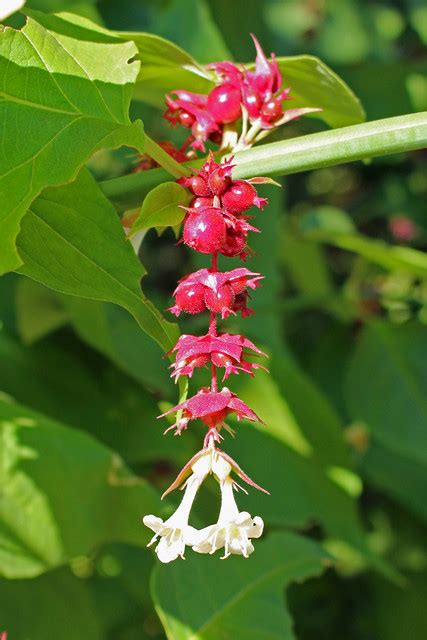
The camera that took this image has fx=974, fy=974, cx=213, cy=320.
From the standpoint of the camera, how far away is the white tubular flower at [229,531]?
546 mm

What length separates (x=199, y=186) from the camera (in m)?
0.60

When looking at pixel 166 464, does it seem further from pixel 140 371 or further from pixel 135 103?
pixel 135 103

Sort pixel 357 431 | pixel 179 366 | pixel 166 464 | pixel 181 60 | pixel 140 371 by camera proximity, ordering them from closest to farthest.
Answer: pixel 179 366
pixel 181 60
pixel 140 371
pixel 166 464
pixel 357 431

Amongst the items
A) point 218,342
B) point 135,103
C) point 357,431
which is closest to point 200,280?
point 218,342

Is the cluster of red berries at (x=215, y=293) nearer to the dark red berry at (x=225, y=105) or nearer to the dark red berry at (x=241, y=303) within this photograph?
the dark red berry at (x=241, y=303)

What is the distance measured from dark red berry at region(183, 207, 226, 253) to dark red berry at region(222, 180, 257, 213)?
0.01 metres

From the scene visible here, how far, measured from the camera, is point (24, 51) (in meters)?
0.60

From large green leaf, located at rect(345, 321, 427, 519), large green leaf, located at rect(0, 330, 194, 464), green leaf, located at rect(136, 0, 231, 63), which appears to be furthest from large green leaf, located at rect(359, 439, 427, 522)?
green leaf, located at rect(136, 0, 231, 63)

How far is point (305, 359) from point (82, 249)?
3.27ft

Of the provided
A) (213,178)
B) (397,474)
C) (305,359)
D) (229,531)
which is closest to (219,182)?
(213,178)

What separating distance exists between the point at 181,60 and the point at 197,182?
0.20m

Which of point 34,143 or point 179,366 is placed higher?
point 34,143

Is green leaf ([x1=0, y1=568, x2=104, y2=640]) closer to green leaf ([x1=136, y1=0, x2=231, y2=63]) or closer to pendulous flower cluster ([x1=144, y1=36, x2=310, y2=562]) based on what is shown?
pendulous flower cluster ([x1=144, y1=36, x2=310, y2=562])

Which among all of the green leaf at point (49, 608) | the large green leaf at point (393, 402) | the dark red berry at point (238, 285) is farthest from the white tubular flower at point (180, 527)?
the large green leaf at point (393, 402)
